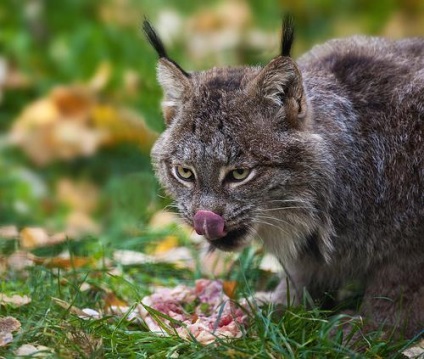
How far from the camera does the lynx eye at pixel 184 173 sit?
5.45 m

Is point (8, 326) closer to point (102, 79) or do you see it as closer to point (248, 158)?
point (248, 158)

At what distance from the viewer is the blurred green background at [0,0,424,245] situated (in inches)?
357

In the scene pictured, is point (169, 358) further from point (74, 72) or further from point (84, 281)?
point (74, 72)

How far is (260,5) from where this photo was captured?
12383 mm

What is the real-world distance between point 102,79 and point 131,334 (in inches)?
227

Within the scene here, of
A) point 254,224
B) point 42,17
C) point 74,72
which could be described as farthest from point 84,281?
point 42,17

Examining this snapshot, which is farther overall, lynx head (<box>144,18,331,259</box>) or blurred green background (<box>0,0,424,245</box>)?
blurred green background (<box>0,0,424,245</box>)

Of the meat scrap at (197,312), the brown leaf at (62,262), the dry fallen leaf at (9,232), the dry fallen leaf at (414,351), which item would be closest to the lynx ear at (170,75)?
the meat scrap at (197,312)

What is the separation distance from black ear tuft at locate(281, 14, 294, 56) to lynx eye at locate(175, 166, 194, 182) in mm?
892

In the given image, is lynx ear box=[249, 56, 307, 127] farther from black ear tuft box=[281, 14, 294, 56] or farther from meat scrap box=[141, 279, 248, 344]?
meat scrap box=[141, 279, 248, 344]

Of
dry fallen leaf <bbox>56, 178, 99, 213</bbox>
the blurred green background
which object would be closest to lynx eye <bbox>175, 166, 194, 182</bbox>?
the blurred green background

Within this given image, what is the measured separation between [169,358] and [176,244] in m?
2.67

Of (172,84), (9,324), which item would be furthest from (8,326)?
(172,84)

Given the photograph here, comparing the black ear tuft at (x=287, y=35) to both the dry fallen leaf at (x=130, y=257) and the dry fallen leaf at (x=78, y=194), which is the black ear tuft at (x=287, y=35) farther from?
the dry fallen leaf at (x=78, y=194)
